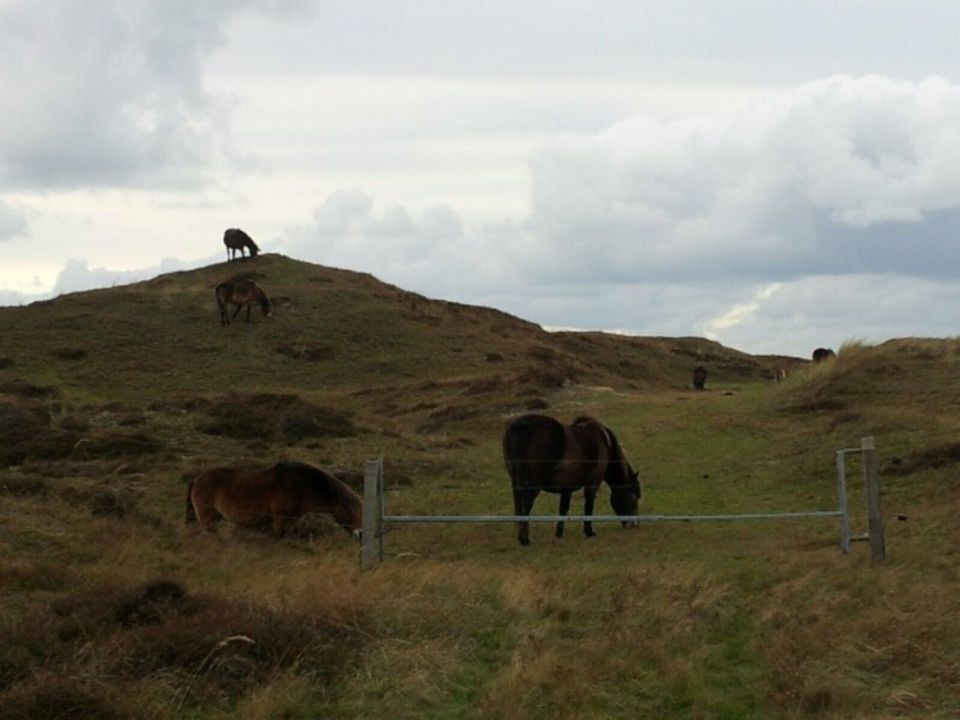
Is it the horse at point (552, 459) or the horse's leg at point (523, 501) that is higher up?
the horse at point (552, 459)

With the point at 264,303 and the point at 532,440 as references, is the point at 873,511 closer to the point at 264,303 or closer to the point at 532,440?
the point at 532,440

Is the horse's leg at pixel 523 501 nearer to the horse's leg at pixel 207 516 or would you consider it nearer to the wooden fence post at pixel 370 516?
the wooden fence post at pixel 370 516

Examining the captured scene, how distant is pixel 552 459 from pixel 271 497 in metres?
3.93

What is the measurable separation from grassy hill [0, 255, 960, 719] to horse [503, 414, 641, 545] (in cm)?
65

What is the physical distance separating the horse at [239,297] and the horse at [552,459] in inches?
1351

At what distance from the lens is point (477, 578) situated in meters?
10.4

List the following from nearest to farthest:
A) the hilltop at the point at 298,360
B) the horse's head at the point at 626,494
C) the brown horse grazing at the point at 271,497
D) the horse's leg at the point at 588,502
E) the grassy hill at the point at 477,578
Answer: the grassy hill at the point at 477,578 < the brown horse grazing at the point at 271,497 < the horse's leg at the point at 588,502 < the horse's head at the point at 626,494 < the hilltop at the point at 298,360

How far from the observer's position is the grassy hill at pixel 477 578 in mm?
6992

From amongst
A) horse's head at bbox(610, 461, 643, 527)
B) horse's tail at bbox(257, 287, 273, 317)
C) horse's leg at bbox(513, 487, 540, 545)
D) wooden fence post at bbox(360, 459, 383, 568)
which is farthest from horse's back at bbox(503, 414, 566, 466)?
horse's tail at bbox(257, 287, 273, 317)

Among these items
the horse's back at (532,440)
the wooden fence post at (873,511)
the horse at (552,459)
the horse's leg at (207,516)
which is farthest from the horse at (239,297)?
the wooden fence post at (873,511)

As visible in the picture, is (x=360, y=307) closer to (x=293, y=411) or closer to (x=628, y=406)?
(x=628, y=406)

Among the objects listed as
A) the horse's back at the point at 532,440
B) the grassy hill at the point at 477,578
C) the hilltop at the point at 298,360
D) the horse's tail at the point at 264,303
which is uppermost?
the horse's tail at the point at 264,303

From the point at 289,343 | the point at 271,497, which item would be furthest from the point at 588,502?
the point at 289,343

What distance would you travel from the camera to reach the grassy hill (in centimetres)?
699
